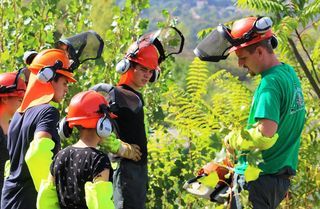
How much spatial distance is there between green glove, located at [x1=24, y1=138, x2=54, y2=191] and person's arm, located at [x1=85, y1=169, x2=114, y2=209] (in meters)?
0.45

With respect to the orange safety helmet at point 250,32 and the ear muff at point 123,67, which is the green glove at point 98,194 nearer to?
the orange safety helmet at point 250,32

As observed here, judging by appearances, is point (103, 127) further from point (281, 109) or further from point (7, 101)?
point (7, 101)

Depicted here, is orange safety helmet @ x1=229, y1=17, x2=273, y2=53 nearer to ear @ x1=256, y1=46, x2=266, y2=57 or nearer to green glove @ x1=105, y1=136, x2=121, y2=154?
ear @ x1=256, y1=46, x2=266, y2=57

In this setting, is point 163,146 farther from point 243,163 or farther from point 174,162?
point 243,163

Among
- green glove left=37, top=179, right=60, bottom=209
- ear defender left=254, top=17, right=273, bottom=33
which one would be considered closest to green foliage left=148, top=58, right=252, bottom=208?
ear defender left=254, top=17, right=273, bottom=33

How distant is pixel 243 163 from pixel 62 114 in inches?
120

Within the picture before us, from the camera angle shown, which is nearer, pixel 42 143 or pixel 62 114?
pixel 42 143

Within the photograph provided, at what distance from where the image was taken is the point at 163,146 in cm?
708

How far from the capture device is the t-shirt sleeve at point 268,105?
161 inches

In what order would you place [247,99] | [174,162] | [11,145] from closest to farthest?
1. [11,145]
2. [174,162]
3. [247,99]

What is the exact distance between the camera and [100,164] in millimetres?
4121

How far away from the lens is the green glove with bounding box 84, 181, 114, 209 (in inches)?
157

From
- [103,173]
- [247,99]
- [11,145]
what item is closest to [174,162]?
[247,99]

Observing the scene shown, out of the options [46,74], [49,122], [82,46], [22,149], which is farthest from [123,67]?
[22,149]
